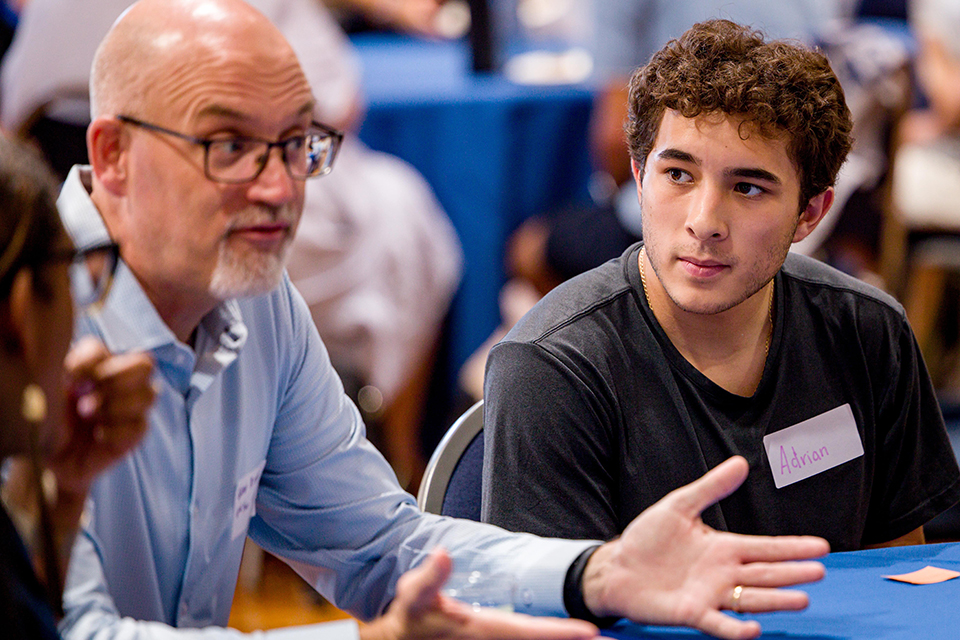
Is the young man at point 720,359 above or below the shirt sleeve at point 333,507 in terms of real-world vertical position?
above

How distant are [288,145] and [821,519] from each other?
2.96 feet

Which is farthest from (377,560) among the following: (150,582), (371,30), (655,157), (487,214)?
(371,30)

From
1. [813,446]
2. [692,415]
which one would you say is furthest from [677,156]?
[813,446]

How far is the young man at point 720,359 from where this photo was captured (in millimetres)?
1450

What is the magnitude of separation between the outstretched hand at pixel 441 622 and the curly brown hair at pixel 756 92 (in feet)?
2.45

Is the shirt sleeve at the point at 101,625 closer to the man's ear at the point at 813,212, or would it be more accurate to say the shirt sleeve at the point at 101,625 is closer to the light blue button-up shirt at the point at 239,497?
the light blue button-up shirt at the point at 239,497

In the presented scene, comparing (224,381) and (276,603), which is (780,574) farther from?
(276,603)

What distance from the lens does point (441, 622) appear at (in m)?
1.05

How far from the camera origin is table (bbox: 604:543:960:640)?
115 centimetres

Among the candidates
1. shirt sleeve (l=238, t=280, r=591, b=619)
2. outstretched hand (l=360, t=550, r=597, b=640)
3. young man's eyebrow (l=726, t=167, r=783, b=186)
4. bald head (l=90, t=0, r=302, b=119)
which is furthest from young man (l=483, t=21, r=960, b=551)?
bald head (l=90, t=0, r=302, b=119)

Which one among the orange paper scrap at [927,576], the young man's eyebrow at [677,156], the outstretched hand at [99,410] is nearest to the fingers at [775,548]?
the orange paper scrap at [927,576]

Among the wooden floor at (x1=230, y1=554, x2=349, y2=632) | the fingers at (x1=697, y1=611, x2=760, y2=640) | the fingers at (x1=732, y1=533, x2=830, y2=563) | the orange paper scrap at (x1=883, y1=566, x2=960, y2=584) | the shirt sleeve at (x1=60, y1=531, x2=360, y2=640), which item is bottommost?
the wooden floor at (x1=230, y1=554, x2=349, y2=632)

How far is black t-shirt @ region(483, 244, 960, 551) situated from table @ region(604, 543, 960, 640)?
0.21 m

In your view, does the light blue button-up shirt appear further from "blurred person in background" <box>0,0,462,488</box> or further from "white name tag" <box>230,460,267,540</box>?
"blurred person in background" <box>0,0,462,488</box>
